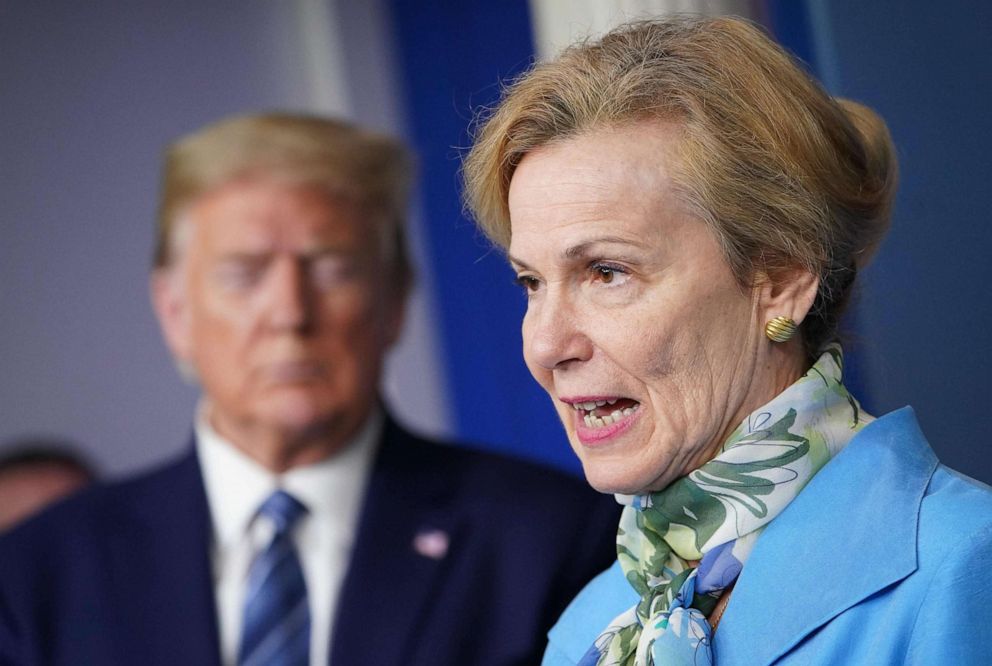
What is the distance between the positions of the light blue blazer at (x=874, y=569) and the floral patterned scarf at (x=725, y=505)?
1.1 inches

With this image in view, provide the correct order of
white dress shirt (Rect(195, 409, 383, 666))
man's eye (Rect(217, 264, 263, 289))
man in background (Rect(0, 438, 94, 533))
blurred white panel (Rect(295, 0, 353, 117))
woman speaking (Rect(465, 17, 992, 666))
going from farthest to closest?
1. blurred white panel (Rect(295, 0, 353, 117))
2. man in background (Rect(0, 438, 94, 533))
3. man's eye (Rect(217, 264, 263, 289))
4. white dress shirt (Rect(195, 409, 383, 666))
5. woman speaking (Rect(465, 17, 992, 666))

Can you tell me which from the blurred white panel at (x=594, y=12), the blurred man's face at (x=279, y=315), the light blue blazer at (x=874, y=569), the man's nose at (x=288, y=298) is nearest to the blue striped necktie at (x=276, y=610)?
the blurred man's face at (x=279, y=315)

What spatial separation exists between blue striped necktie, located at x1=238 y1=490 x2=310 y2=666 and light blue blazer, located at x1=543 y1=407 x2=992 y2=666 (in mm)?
1501

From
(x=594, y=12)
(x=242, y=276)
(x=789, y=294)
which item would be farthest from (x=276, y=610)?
(x=789, y=294)

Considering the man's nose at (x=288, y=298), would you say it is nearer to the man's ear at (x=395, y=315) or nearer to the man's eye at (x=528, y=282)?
the man's ear at (x=395, y=315)

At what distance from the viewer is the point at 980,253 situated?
7.72 ft

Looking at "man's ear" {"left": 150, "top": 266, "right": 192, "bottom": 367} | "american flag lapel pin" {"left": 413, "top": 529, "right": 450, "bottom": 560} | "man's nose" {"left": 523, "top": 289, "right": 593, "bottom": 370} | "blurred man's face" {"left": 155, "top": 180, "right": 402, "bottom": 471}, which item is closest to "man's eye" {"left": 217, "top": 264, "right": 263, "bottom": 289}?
"blurred man's face" {"left": 155, "top": 180, "right": 402, "bottom": 471}

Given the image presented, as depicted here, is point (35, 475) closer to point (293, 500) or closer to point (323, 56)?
point (293, 500)

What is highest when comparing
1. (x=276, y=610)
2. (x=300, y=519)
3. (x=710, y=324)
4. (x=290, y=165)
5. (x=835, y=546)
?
(x=710, y=324)

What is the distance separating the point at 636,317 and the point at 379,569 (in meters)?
1.46

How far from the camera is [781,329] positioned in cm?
166

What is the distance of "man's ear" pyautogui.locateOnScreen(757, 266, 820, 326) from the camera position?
5.49 ft

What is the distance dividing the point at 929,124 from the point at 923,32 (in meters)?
0.17

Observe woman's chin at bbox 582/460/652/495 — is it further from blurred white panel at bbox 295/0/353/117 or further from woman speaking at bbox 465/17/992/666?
blurred white panel at bbox 295/0/353/117
